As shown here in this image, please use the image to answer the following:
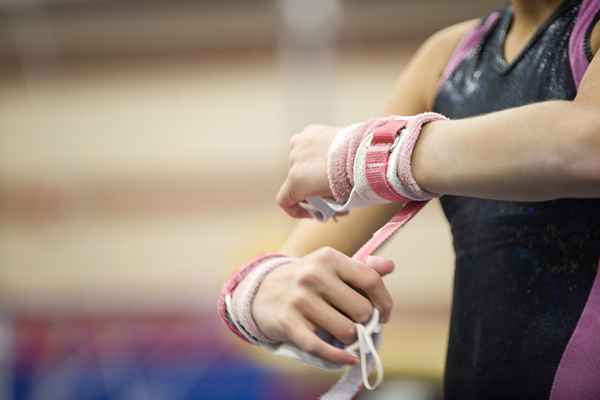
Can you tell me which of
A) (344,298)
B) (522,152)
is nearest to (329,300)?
(344,298)

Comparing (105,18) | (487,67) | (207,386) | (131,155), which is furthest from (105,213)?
(487,67)

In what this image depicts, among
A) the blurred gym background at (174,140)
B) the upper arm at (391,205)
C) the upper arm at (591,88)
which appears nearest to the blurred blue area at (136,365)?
the blurred gym background at (174,140)

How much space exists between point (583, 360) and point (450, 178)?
0.94 feet

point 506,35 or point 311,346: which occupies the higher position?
point 506,35

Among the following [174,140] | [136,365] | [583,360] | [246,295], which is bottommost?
[136,365]

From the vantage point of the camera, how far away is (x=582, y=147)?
61 centimetres

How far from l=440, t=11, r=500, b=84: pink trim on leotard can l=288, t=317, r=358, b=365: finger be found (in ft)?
1.55

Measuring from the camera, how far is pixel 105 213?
382 centimetres

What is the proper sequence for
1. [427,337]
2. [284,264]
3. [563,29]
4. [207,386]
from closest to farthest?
[284,264], [563,29], [207,386], [427,337]

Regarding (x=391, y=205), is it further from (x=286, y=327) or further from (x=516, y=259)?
(x=286, y=327)

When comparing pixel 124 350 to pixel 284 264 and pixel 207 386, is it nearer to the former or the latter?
pixel 207 386

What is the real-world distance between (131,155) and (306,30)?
113cm

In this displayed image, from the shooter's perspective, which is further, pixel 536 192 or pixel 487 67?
pixel 487 67

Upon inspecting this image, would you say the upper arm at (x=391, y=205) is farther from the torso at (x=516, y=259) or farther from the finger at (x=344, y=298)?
the finger at (x=344, y=298)
